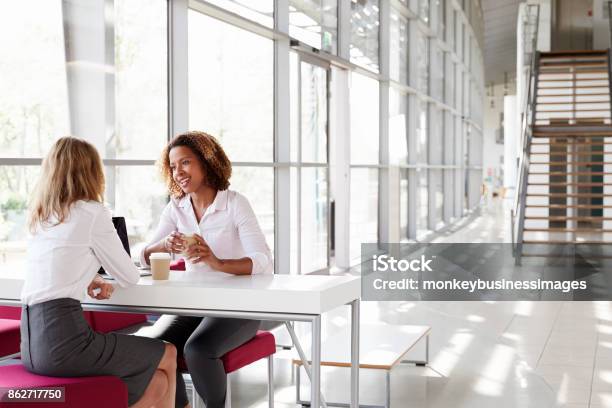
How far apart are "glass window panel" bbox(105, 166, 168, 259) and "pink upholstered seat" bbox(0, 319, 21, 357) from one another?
4.32 ft

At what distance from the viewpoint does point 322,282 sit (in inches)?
118

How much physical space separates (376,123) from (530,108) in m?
3.43

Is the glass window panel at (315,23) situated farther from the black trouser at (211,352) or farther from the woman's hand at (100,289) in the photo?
the woman's hand at (100,289)

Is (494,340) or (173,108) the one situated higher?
(173,108)

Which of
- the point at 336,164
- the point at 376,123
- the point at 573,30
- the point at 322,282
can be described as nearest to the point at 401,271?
the point at 336,164

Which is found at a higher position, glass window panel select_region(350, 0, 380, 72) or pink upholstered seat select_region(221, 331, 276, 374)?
glass window panel select_region(350, 0, 380, 72)

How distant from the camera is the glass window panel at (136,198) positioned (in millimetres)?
5051

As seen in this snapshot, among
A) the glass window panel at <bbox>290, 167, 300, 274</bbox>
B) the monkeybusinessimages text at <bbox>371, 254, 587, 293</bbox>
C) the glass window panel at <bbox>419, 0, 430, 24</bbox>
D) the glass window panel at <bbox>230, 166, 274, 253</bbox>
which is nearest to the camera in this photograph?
the glass window panel at <bbox>230, 166, 274, 253</bbox>

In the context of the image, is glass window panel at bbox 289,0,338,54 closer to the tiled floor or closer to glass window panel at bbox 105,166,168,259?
the tiled floor

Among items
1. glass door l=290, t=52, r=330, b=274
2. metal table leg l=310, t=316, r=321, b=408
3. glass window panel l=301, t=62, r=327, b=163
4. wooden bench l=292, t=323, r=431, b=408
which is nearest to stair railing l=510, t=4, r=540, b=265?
glass door l=290, t=52, r=330, b=274

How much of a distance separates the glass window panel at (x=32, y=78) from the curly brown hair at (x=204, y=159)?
45.3 inches

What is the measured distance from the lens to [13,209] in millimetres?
4332

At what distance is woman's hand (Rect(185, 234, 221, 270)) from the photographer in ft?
10.2

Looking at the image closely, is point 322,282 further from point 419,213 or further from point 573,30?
point 573,30
